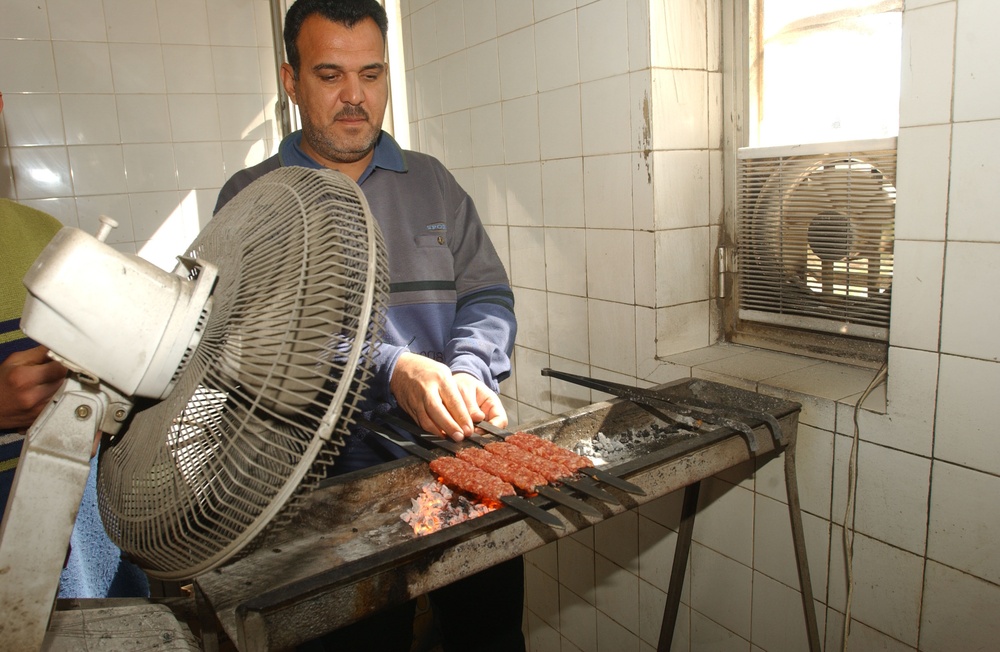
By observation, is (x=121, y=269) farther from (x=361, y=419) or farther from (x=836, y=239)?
(x=836, y=239)

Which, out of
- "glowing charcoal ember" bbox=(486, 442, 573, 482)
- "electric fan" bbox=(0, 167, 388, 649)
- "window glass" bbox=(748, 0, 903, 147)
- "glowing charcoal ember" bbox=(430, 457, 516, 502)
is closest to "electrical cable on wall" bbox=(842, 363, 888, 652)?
"window glass" bbox=(748, 0, 903, 147)

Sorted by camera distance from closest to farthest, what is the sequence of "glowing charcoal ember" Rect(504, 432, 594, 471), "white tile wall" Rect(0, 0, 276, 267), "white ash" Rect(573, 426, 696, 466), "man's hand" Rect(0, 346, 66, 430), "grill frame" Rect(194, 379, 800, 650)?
"grill frame" Rect(194, 379, 800, 650)
"man's hand" Rect(0, 346, 66, 430)
"glowing charcoal ember" Rect(504, 432, 594, 471)
"white ash" Rect(573, 426, 696, 466)
"white tile wall" Rect(0, 0, 276, 267)

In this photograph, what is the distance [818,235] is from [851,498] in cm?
66

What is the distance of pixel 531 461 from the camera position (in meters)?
1.37

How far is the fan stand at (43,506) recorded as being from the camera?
791mm

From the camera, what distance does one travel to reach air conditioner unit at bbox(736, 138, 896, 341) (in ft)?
5.62

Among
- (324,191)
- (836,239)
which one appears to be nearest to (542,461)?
(324,191)

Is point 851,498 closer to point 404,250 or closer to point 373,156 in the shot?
point 404,250

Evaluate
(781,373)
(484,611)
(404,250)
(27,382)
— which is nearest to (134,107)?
(404,250)

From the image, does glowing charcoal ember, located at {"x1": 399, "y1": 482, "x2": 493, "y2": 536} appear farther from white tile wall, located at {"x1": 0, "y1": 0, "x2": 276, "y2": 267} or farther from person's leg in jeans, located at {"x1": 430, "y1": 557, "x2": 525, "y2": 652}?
white tile wall, located at {"x1": 0, "y1": 0, "x2": 276, "y2": 267}

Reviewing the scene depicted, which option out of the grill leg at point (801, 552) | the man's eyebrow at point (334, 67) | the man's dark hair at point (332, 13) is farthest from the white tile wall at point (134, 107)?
the grill leg at point (801, 552)

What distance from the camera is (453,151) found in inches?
112

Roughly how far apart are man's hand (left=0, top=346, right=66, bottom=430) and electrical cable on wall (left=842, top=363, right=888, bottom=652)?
1606 millimetres

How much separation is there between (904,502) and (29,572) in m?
1.64
